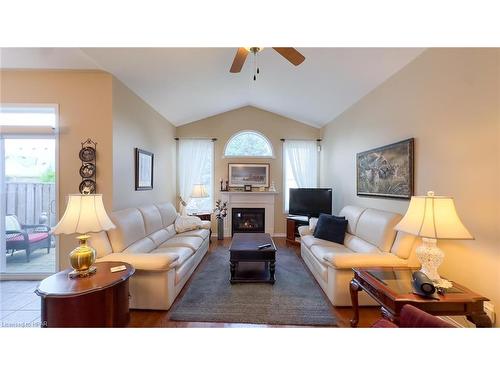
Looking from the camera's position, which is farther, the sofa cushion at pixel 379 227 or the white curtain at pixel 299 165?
the white curtain at pixel 299 165

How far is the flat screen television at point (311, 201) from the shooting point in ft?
15.3

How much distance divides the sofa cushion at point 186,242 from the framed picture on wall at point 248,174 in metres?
2.23

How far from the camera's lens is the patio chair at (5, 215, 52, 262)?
10.2 ft

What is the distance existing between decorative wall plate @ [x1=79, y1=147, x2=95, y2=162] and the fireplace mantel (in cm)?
305

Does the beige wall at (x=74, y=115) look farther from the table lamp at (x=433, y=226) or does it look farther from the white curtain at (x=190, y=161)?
the table lamp at (x=433, y=226)

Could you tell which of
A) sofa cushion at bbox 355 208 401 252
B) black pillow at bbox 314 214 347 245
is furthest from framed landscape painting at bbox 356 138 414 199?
black pillow at bbox 314 214 347 245

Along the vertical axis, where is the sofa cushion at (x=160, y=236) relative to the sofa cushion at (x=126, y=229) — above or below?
below

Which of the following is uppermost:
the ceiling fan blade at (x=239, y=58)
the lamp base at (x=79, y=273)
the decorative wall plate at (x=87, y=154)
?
the ceiling fan blade at (x=239, y=58)

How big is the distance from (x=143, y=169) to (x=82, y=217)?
2.14 m

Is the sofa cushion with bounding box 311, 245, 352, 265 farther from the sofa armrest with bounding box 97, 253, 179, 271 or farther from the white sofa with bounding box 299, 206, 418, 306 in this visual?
the sofa armrest with bounding box 97, 253, 179, 271

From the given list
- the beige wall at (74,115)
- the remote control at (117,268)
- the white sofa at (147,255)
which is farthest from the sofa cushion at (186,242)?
the remote control at (117,268)

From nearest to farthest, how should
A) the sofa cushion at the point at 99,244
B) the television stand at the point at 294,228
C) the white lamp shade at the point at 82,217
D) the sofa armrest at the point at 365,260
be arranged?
1. the white lamp shade at the point at 82,217
2. the sofa armrest at the point at 365,260
3. the sofa cushion at the point at 99,244
4. the television stand at the point at 294,228
